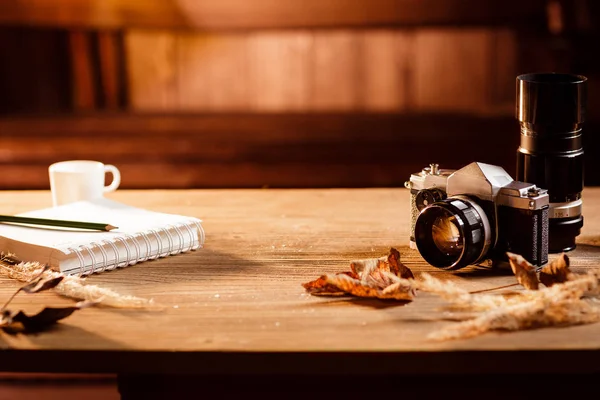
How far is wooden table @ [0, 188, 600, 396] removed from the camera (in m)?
0.88

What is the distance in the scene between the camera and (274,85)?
121 inches

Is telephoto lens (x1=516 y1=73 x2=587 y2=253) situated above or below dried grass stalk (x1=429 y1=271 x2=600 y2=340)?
above

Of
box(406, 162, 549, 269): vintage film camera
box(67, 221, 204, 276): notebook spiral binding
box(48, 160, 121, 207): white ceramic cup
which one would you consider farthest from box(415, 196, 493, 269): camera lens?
box(48, 160, 121, 207): white ceramic cup

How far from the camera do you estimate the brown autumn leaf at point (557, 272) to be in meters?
1.04

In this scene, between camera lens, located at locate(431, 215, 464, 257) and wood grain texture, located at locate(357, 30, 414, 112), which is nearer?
camera lens, located at locate(431, 215, 464, 257)

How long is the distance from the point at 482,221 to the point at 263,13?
1968 millimetres

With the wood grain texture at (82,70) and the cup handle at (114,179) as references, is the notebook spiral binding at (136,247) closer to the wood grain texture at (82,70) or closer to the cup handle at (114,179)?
the cup handle at (114,179)

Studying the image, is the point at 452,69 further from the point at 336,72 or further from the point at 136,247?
the point at 136,247

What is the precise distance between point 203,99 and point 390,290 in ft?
7.18

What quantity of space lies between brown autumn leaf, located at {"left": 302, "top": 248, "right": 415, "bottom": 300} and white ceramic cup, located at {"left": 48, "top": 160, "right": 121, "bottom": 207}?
0.53 meters

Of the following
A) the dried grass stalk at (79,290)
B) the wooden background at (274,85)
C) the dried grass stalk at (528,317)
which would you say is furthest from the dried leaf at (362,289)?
the wooden background at (274,85)

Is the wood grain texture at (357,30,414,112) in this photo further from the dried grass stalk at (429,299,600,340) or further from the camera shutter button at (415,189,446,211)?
the dried grass stalk at (429,299,600,340)

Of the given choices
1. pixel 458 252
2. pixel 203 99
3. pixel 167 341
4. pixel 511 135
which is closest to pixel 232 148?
pixel 203 99

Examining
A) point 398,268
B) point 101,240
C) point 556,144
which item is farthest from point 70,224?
point 556,144
